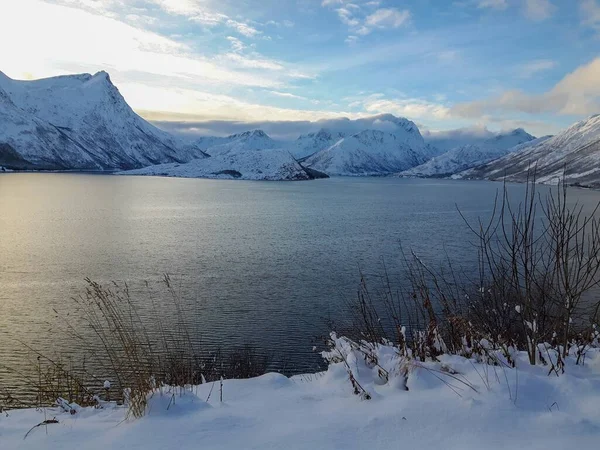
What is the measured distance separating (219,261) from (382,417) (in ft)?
91.6

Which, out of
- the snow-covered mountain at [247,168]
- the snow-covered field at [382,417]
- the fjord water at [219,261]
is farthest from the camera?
the snow-covered mountain at [247,168]

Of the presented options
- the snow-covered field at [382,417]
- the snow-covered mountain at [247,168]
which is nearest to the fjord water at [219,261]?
the snow-covered field at [382,417]

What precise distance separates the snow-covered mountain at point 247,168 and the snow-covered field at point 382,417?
17184 centimetres

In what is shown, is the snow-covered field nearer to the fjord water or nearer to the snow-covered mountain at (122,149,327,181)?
the fjord water

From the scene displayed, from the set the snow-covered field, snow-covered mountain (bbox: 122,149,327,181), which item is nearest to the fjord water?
the snow-covered field

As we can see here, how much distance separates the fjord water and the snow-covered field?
36.3ft

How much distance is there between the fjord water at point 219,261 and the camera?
1875 centimetres

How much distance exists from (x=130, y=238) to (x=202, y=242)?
22.0 feet

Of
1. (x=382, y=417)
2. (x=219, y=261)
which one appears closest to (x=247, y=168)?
(x=219, y=261)

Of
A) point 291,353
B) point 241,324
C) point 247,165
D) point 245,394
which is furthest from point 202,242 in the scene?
point 247,165

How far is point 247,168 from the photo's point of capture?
182125 millimetres

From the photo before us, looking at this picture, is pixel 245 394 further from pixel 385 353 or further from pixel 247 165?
pixel 247 165

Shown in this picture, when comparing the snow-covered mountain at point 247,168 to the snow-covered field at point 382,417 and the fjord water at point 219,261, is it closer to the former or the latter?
the fjord water at point 219,261

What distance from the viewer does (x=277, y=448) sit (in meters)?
3.74
